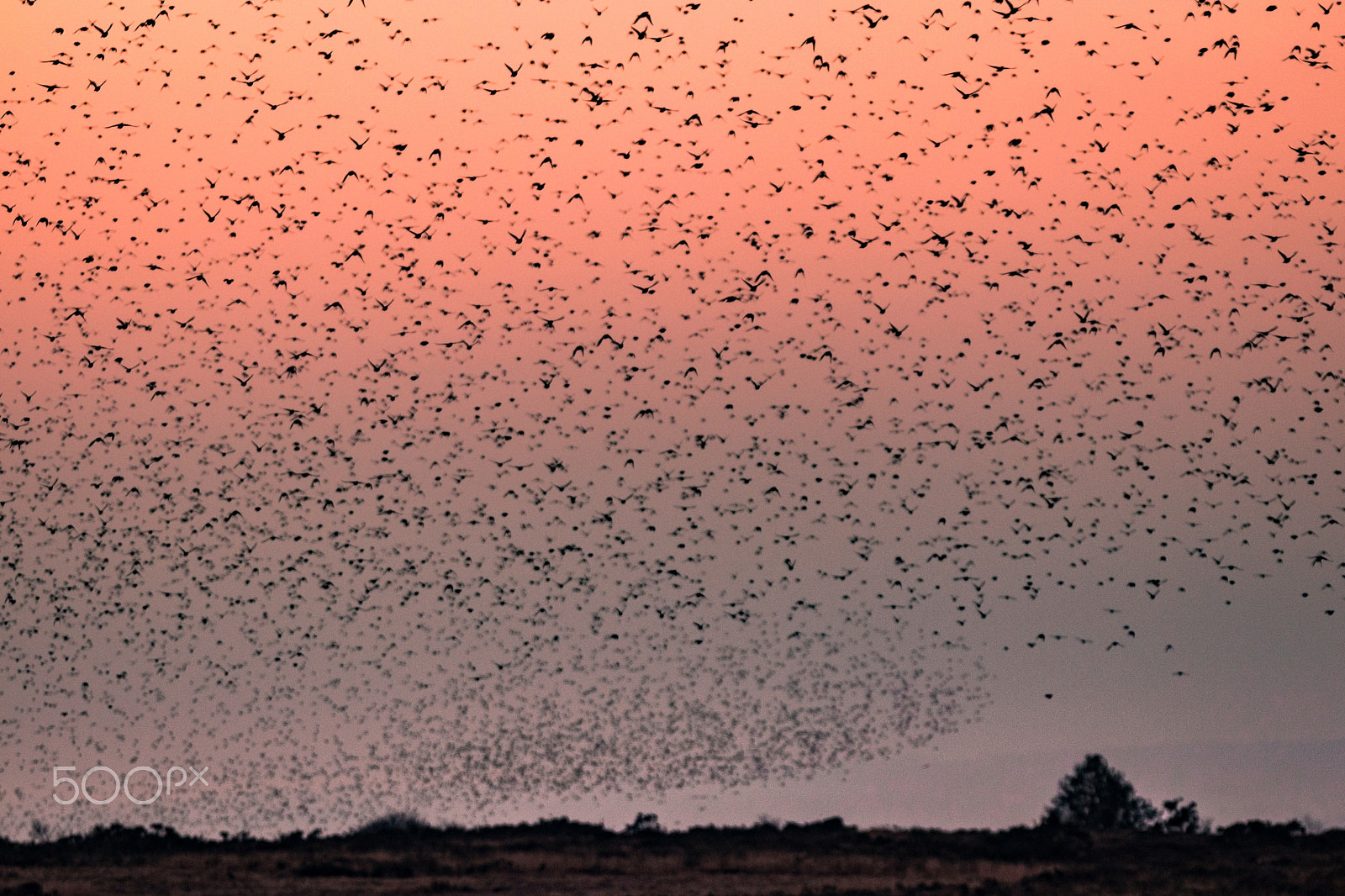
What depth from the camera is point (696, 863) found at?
39719mm

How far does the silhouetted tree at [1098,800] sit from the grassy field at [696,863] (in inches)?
963

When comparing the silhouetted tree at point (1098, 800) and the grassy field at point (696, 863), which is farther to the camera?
the silhouetted tree at point (1098, 800)

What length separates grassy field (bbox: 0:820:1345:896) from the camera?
34688 mm

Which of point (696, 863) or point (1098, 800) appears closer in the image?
point (696, 863)

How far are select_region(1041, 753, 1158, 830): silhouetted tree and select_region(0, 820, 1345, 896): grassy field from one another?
24460mm

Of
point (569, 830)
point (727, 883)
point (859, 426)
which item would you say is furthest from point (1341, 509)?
point (569, 830)

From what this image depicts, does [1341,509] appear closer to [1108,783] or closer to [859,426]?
Answer: [859,426]

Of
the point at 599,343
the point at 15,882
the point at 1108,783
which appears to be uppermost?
the point at 599,343

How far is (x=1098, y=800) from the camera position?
67.7 metres

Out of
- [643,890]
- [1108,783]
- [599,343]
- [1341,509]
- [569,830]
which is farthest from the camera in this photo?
[1108,783]

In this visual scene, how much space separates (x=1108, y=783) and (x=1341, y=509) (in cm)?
4349

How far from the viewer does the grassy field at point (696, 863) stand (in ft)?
114

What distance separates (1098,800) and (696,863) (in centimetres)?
3319

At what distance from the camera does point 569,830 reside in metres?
48.4
